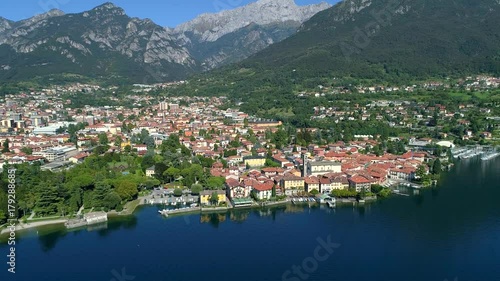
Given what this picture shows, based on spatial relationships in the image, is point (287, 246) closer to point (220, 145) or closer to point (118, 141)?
point (220, 145)

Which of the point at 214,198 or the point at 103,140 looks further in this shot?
the point at 103,140

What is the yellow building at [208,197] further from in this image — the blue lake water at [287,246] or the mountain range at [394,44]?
the mountain range at [394,44]

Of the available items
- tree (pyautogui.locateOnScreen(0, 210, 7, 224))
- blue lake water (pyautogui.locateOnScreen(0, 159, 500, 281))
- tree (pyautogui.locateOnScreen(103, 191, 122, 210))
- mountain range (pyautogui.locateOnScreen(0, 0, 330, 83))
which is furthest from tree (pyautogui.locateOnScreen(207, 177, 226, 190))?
mountain range (pyautogui.locateOnScreen(0, 0, 330, 83))

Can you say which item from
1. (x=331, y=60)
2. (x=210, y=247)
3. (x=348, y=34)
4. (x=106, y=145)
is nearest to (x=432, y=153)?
(x=210, y=247)

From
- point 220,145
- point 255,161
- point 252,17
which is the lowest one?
point 255,161

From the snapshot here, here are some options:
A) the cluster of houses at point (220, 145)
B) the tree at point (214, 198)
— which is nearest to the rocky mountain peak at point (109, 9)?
the cluster of houses at point (220, 145)

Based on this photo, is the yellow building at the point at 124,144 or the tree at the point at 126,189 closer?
the tree at the point at 126,189

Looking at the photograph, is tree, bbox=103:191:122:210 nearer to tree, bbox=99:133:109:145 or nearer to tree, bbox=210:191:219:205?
tree, bbox=210:191:219:205

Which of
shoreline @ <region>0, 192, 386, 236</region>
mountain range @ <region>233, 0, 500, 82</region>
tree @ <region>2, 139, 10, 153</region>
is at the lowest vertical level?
shoreline @ <region>0, 192, 386, 236</region>

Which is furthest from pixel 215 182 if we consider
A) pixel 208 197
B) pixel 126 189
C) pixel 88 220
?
pixel 88 220
